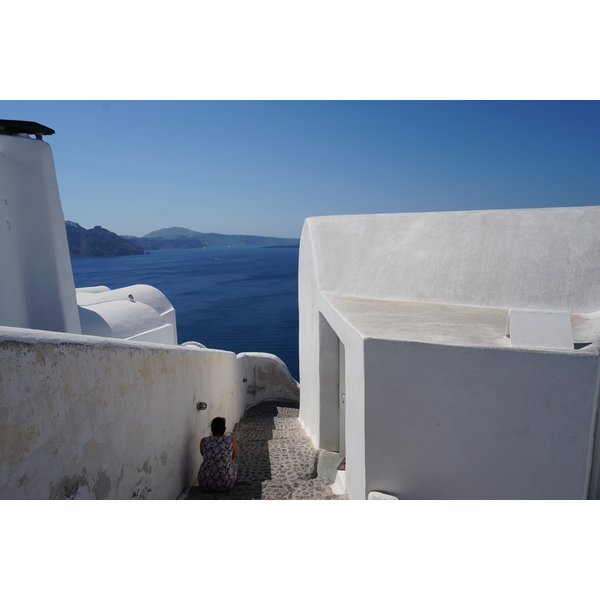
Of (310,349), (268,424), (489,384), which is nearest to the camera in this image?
(489,384)

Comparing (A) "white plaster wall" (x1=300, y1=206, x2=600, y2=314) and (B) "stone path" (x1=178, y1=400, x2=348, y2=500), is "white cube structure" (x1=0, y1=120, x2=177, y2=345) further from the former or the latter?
(A) "white plaster wall" (x1=300, y1=206, x2=600, y2=314)

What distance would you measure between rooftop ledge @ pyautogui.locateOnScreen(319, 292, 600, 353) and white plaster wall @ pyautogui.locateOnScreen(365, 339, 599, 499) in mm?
131

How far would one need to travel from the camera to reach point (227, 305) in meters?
49.9

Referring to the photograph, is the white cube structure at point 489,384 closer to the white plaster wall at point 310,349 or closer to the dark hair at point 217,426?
the dark hair at point 217,426

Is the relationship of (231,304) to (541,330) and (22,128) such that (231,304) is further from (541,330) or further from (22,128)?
(541,330)

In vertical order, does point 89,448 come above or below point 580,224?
below

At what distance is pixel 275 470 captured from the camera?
200 inches

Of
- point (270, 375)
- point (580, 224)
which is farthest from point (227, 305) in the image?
point (580, 224)

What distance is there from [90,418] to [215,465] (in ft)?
6.58

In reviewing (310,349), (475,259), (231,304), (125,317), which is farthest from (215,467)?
(231,304)

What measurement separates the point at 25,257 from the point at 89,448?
17.3 feet

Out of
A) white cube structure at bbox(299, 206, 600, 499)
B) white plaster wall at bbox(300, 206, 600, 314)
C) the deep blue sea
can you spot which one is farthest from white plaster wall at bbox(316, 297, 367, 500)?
the deep blue sea

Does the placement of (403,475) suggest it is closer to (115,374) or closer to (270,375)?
(115,374)

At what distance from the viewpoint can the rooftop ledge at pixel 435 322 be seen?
3.21m
